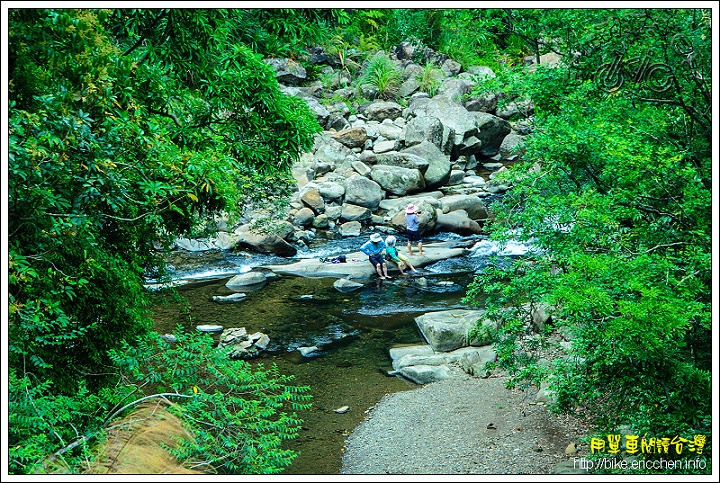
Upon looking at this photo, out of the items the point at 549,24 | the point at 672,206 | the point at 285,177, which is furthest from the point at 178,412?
the point at 285,177

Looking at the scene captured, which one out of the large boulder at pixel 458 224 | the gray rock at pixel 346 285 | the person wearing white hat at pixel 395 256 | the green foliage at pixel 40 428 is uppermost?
the green foliage at pixel 40 428

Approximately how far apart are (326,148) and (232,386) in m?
16.7

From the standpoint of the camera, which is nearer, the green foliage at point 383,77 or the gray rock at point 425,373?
the gray rock at point 425,373

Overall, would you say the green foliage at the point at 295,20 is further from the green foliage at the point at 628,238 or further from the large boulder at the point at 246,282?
the large boulder at the point at 246,282

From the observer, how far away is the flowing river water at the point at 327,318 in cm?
843

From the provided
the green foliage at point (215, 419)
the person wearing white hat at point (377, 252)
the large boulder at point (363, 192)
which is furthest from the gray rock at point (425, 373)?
the large boulder at point (363, 192)

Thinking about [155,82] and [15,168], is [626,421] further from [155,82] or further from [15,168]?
[155,82]

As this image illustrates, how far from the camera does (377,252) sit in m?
13.9

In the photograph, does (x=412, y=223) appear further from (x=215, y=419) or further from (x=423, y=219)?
(x=215, y=419)

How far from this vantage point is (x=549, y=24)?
7.61 metres

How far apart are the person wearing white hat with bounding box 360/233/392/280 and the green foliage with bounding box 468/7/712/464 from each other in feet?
22.8

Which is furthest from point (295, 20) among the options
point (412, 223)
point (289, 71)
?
point (289, 71)

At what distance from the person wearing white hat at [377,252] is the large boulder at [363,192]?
190 inches

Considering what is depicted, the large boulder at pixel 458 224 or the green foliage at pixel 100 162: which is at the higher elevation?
the green foliage at pixel 100 162
